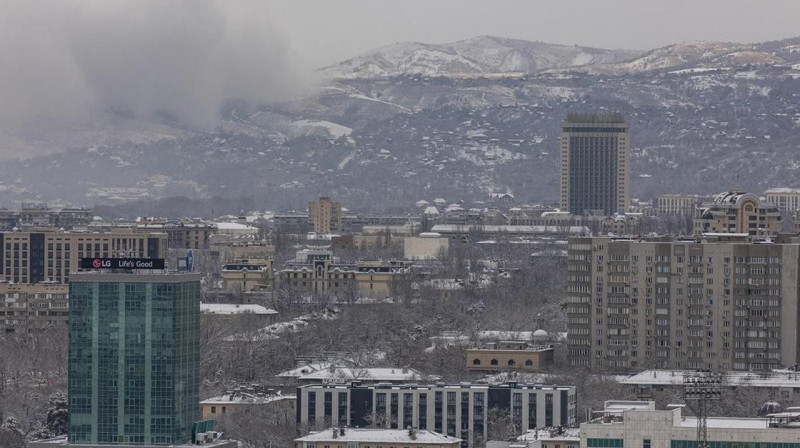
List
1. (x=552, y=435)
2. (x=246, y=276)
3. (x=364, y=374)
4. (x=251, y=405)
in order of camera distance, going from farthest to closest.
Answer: (x=246, y=276) < (x=364, y=374) < (x=251, y=405) < (x=552, y=435)

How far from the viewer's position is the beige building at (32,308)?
4729 inches

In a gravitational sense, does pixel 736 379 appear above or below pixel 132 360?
below

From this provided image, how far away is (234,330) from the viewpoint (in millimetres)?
115875

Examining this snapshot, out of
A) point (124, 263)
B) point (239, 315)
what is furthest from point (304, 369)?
point (124, 263)

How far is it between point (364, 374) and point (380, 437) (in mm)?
15470

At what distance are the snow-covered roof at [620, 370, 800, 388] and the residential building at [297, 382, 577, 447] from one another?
652cm

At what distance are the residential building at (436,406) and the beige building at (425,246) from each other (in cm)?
7661

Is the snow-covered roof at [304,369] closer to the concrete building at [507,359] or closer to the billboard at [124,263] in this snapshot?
the concrete building at [507,359]

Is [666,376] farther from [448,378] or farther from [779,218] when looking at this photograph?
[779,218]

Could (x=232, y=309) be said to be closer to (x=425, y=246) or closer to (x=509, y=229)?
(x=425, y=246)

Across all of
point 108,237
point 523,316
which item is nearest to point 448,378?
point 523,316

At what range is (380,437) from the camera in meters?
80.3

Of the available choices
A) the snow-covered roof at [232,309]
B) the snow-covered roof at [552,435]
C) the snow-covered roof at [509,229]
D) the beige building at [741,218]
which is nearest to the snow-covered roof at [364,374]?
the snow-covered roof at [552,435]

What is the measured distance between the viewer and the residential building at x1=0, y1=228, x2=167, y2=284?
147 meters
